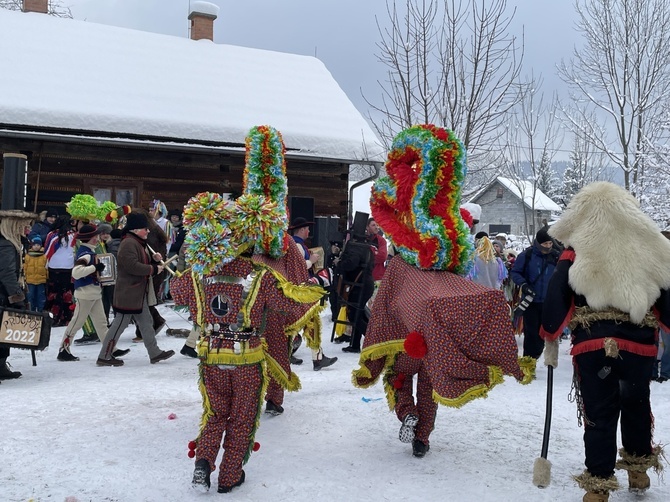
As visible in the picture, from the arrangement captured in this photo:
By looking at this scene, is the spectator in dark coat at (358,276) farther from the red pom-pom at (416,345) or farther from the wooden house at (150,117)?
the wooden house at (150,117)

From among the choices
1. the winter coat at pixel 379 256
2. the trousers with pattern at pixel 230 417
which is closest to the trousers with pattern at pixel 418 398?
the trousers with pattern at pixel 230 417

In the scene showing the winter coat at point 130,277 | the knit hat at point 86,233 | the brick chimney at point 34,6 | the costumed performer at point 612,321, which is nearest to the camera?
the costumed performer at point 612,321

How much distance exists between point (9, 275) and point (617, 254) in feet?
19.8

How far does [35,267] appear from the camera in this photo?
10672mm

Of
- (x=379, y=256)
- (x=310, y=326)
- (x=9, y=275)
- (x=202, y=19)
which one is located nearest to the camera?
(x=310, y=326)

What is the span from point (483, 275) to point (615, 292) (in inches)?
212

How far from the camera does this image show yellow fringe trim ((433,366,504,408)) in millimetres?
4168

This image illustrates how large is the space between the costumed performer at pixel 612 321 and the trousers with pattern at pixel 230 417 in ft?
6.83

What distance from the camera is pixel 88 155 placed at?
1451 centimetres

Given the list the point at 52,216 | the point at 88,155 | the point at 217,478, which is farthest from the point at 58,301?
the point at 217,478

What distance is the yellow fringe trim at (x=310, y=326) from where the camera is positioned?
5.48 meters

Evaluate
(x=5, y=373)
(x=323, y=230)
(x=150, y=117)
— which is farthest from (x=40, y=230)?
(x=323, y=230)

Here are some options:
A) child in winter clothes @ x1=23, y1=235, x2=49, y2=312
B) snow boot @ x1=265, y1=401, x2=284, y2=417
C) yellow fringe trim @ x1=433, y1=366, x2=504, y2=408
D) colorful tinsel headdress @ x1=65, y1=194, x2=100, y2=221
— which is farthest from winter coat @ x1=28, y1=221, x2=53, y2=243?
yellow fringe trim @ x1=433, y1=366, x2=504, y2=408

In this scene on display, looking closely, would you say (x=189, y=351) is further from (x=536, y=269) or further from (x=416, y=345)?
(x=416, y=345)
